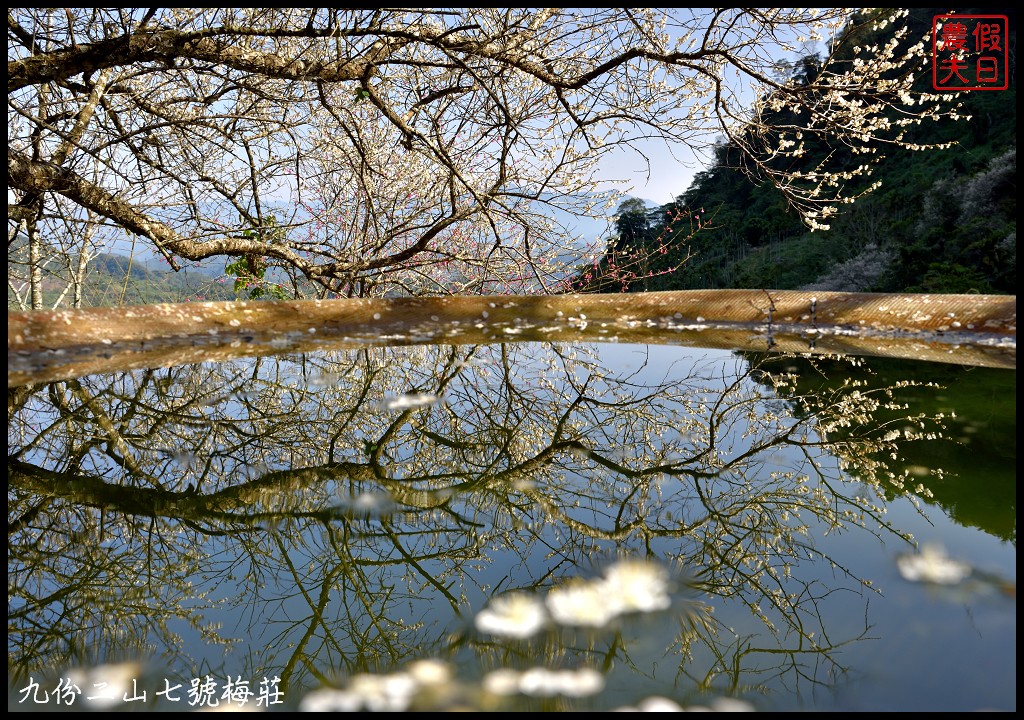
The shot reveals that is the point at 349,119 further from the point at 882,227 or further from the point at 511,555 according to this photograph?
the point at 882,227

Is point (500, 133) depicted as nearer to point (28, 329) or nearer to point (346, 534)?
point (28, 329)

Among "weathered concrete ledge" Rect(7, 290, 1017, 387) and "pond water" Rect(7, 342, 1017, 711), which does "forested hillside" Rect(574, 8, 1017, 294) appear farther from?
"pond water" Rect(7, 342, 1017, 711)

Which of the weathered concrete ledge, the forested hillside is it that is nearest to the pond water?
the weathered concrete ledge

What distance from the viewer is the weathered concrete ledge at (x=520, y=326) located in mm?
1524

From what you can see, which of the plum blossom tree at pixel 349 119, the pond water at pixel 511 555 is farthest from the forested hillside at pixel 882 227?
the pond water at pixel 511 555

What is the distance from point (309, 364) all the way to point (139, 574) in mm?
1011

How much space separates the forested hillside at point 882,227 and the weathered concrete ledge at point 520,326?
0.72 m

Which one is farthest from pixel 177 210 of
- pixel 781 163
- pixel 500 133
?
pixel 781 163

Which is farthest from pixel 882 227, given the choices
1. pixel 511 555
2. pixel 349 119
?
pixel 511 555

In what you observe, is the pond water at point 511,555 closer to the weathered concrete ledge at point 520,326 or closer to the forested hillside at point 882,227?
the weathered concrete ledge at point 520,326

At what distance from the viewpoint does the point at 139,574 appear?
602mm

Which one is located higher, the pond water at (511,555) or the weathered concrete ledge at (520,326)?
the weathered concrete ledge at (520,326)

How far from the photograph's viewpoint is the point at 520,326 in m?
2.17

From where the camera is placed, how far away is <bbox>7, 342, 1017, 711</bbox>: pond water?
0.46 meters
